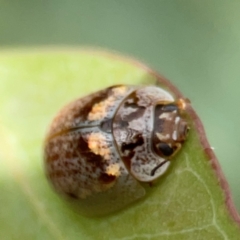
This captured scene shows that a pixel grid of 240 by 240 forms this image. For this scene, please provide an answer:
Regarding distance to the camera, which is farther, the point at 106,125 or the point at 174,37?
the point at 174,37

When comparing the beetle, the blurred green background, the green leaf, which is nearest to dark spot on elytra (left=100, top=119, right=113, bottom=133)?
the beetle

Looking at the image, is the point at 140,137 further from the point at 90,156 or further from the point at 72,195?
the point at 72,195

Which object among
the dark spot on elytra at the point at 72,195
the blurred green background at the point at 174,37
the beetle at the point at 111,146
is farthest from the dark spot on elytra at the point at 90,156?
the blurred green background at the point at 174,37

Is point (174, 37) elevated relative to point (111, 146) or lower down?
elevated

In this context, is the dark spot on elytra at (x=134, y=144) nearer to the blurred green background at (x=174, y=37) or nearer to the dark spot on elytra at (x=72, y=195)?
the dark spot on elytra at (x=72, y=195)

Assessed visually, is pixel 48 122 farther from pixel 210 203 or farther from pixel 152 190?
pixel 210 203

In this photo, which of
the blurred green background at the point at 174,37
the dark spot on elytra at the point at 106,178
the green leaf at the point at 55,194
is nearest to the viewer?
the green leaf at the point at 55,194

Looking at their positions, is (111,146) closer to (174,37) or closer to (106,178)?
(106,178)

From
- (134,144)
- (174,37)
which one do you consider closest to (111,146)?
(134,144)
